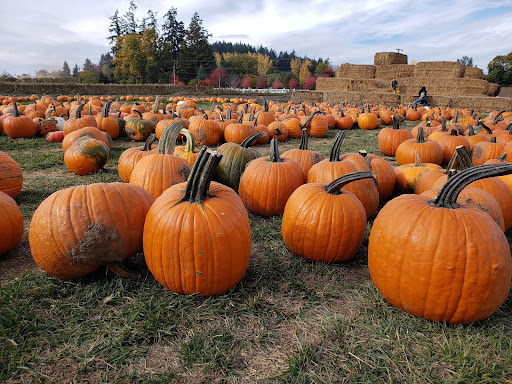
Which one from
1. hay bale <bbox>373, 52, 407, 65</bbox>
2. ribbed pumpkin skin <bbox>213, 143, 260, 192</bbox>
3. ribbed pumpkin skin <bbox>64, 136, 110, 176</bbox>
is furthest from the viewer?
hay bale <bbox>373, 52, 407, 65</bbox>

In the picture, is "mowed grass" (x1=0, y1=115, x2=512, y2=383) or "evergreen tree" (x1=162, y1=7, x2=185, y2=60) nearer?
"mowed grass" (x1=0, y1=115, x2=512, y2=383)

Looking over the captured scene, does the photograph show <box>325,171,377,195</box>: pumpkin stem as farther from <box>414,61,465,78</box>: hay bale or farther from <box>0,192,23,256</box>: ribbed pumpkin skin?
<box>414,61,465,78</box>: hay bale

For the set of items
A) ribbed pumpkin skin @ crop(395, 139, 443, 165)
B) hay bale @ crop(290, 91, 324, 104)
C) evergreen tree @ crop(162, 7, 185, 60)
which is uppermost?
evergreen tree @ crop(162, 7, 185, 60)

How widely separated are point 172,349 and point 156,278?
576 millimetres

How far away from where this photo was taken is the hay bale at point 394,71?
28.4m

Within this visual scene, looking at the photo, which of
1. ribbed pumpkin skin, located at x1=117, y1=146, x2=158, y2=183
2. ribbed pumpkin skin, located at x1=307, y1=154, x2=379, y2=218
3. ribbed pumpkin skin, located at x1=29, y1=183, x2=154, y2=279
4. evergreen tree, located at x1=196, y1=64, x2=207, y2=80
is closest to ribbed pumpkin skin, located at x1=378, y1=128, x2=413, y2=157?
ribbed pumpkin skin, located at x1=307, y1=154, x2=379, y2=218

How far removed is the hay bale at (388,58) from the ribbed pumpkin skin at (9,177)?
108ft

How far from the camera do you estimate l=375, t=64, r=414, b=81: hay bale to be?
1119 inches

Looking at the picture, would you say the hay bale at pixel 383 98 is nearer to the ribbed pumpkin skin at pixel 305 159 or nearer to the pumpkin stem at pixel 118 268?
the ribbed pumpkin skin at pixel 305 159

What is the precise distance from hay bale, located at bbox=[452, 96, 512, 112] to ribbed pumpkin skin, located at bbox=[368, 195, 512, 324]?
76.0 ft

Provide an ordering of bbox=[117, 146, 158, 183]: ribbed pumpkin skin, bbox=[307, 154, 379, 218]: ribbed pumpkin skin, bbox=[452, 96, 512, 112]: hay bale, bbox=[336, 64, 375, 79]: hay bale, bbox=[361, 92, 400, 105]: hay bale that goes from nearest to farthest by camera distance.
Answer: bbox=[307, 154, 379, 218]: ribbed pumpkin skin < bbox=[117, 146, 158, 183]: ribbed pumpkin skin < bbox=[452, 96, 512, 112]: hay bale < bbox=[361, 92, 400, 105]: hay bale < bbox=[336, 64, 375, 79]: hay bale

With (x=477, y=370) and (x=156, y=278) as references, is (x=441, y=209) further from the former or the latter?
(x=156, y=278)

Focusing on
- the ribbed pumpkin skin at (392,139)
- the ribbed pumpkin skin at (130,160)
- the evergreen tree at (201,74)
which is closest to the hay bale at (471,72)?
the ribbed pumpkin skin at (392,139)

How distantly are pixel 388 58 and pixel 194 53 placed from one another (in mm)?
38523
